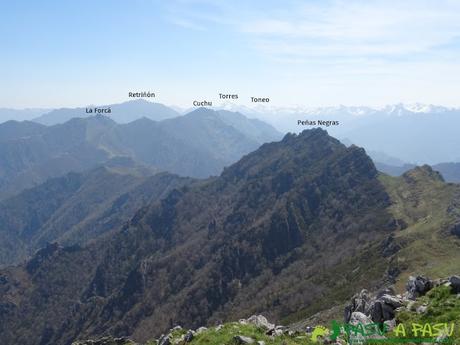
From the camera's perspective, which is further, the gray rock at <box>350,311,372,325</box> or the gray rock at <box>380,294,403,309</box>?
the gray rock at <box>380,294,403,309</box>

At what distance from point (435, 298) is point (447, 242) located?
140157 mm

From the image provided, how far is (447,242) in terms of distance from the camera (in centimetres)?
16875

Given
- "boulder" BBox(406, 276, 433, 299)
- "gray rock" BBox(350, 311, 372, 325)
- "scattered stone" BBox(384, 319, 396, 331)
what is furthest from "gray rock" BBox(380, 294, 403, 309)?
"scattered stone" BBox(384, 319, 396, 331)

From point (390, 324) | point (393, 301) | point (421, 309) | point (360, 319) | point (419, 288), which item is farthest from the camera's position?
point (419, 288)

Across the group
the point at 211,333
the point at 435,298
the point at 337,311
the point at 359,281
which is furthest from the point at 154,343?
the point at 359,281

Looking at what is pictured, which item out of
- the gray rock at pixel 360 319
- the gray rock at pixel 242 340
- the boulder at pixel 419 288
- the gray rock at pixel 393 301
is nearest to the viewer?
the gray rock at pixel 242 340

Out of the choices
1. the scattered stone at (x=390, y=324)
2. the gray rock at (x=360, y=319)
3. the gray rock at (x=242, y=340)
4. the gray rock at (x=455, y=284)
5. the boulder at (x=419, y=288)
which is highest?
the gray rock at (x=455, y=284)

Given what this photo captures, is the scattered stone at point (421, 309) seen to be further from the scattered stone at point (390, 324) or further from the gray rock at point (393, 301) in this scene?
the gray rock at point (393, 301)

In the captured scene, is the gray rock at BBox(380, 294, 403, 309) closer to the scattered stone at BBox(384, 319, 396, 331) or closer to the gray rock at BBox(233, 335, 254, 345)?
the scattered stone at BBox(384, 319, 396, 331)

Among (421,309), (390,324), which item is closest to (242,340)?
(390,324)

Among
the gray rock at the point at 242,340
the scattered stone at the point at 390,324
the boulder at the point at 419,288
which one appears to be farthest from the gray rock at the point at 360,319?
the gray rock at the point at 242,340

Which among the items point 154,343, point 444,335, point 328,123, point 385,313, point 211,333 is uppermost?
point 328,123

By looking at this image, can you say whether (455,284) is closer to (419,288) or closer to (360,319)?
(419,288)

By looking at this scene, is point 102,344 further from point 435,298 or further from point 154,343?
point 435,298
